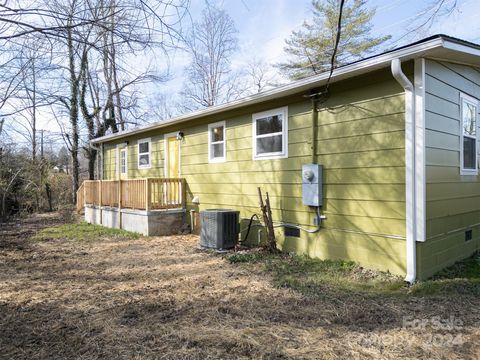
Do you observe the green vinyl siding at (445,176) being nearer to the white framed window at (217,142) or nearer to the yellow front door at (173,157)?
the white framed window at (217,142)

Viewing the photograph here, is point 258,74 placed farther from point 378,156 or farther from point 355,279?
point 355,279

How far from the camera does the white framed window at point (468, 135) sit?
520 centimetres

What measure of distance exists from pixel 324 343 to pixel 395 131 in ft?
9.77

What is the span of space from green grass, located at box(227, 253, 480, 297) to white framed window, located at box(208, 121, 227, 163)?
286 centimetres

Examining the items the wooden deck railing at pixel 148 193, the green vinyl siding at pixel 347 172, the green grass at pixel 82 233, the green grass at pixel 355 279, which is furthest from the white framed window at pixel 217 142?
the green grass at pixel 355 279

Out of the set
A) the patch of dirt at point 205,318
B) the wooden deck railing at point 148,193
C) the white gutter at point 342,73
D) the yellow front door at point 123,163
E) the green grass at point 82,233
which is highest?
the white gutter at point 342,73

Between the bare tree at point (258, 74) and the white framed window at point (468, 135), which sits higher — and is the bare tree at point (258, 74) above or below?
above

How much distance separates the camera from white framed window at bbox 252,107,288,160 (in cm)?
611

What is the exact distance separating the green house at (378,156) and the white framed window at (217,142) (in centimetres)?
49

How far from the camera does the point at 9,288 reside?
427 centimetres

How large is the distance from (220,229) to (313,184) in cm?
196

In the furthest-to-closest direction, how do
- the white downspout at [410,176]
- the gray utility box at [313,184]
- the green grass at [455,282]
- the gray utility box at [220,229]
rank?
the gray utility box at [220,229], the gray utility box at [313,184], the white downspout at [410,176], the green grass at [455,282]

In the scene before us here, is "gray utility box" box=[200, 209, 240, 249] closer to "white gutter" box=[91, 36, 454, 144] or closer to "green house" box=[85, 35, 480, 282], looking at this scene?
"green house" box=[85, 35, 480, 282]

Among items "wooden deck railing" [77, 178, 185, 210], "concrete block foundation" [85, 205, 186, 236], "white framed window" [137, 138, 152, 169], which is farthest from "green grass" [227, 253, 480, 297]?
"white framed window" [137, 138, 152, 169]
